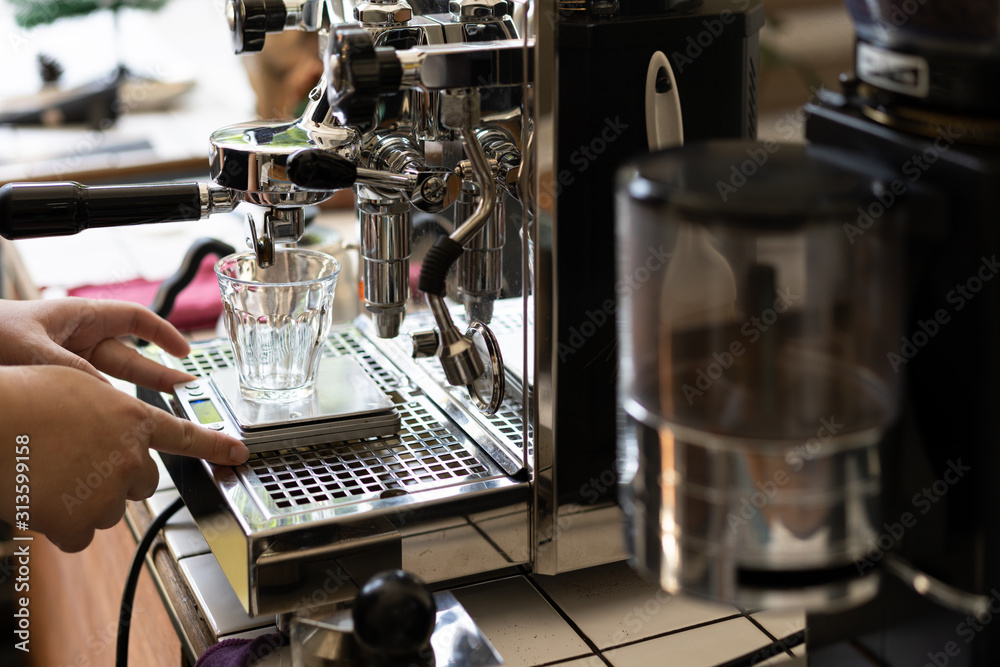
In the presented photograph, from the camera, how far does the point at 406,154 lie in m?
0.64

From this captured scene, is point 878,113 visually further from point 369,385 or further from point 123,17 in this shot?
point 123,17

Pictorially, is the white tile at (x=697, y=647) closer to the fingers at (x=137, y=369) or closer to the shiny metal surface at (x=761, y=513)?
the shiny metal surface at (x=761, y=513)

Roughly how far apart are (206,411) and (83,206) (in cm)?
17

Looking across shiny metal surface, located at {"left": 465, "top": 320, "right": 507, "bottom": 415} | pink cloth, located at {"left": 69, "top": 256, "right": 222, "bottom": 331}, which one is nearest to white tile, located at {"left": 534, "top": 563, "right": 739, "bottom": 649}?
shiny metal surface, located at {"left": 465, "top": 320, "right": 507, "bottom": 415}

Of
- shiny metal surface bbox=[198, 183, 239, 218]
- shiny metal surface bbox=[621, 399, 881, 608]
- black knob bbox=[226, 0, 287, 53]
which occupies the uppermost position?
black knob bbox=[226, 0, 287, 53]

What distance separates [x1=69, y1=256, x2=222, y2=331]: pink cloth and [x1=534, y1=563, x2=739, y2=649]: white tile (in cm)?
55

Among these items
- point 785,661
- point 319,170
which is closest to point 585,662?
point 785,661

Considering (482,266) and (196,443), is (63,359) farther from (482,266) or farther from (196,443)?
(482,266)

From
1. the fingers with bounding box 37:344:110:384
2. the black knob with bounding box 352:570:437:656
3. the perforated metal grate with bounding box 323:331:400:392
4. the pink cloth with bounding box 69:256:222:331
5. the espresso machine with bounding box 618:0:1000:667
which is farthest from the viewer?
the pink cloth with bounding box 69:256:222:331

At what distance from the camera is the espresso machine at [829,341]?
0.37m

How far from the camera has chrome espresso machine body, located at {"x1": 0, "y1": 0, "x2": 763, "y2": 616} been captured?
59 cm

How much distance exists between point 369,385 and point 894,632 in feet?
1.29

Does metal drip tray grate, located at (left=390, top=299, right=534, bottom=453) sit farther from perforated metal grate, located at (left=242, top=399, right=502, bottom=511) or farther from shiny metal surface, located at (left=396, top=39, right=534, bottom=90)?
shiny metal surface, located at (left=396, top=39, right=534, bottom=90)

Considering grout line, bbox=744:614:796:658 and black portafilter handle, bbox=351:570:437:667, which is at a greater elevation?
black portafilter handle, bbox=351:570:437:667
